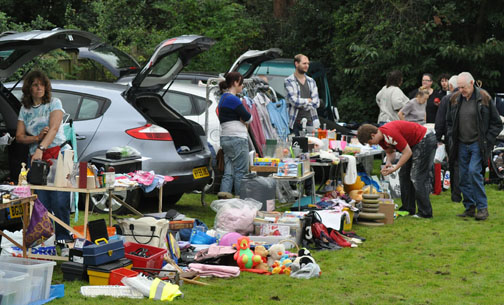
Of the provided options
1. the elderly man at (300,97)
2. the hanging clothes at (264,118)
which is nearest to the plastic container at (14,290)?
the hanging clothes at (264,118)

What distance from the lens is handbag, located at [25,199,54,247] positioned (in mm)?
6348

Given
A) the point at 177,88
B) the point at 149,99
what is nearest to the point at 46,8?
the point at 177,88

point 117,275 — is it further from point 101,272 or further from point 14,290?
point 14,290

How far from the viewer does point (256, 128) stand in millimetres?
10641

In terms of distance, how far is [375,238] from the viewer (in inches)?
337

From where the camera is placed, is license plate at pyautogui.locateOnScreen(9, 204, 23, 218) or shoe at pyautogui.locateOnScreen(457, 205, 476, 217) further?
shoe at pyautogui.locateOnScreen(457, 205, 476, 217)

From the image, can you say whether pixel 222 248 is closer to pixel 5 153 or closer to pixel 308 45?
pixel 5 153

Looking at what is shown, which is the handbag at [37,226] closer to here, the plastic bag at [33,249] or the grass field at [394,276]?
the grass field at [394,276]

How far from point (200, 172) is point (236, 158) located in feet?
1.62

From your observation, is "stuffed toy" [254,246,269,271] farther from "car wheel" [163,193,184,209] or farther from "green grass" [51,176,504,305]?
"car wheel" [163,193,184,209]

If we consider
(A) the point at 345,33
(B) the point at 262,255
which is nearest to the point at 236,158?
(B) the point at 262,255

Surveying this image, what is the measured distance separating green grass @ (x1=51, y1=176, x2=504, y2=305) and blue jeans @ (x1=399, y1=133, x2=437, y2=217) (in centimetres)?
52

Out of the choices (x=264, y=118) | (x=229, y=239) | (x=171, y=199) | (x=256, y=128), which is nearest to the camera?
(x=229, y=239)

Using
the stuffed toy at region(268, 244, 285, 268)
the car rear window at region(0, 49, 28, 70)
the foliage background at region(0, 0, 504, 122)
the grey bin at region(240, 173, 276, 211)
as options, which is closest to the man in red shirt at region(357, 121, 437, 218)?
the grey bin at region(240, 173, 276, 211)
